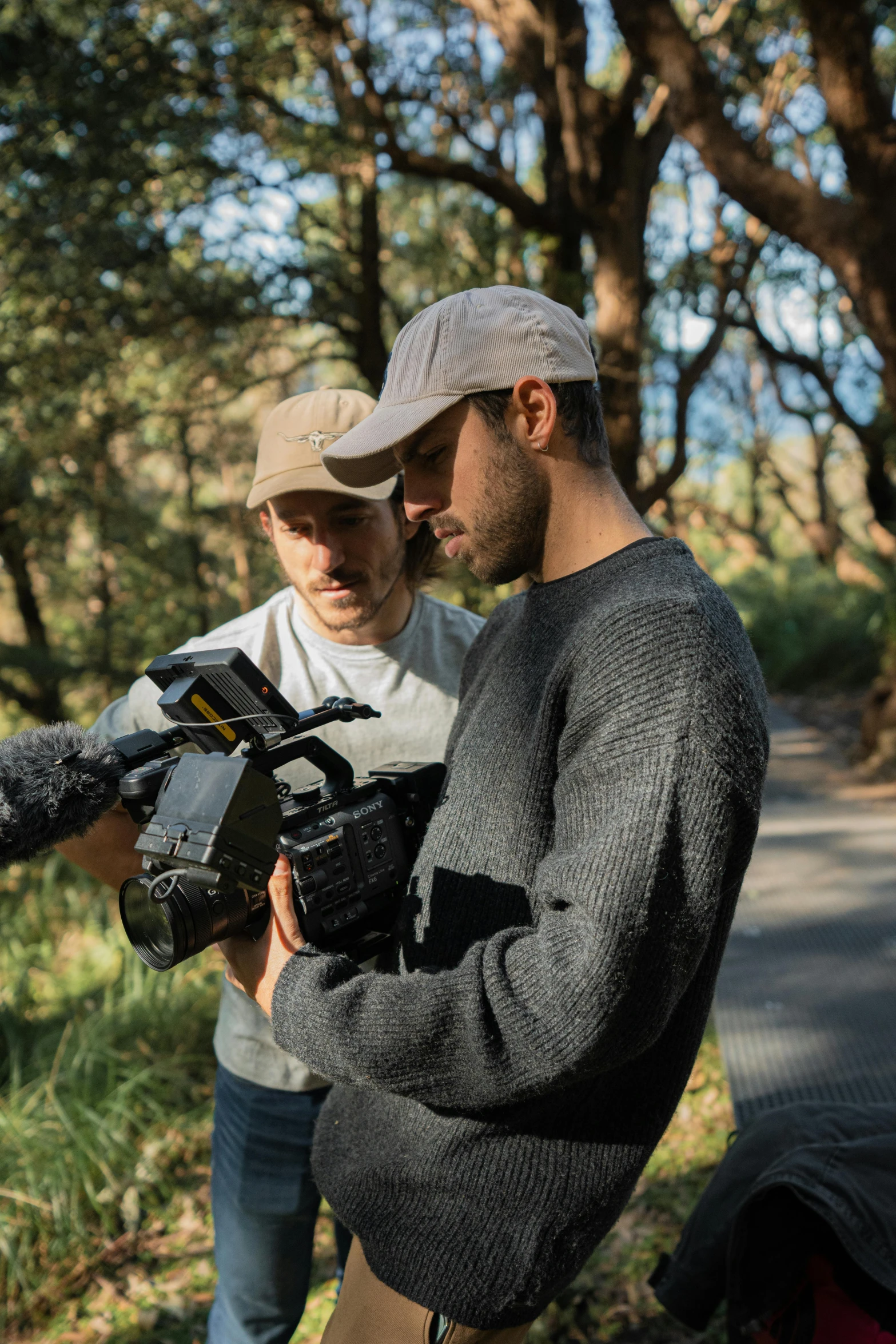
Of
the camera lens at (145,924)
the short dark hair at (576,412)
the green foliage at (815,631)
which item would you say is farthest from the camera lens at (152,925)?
the green foliage at (815,631)

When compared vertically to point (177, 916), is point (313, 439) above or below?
above

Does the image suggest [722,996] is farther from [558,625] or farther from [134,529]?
[134,529]

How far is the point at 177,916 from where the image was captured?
1.30m

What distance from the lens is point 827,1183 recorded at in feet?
7.16

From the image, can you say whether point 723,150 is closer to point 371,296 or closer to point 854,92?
point 854,92

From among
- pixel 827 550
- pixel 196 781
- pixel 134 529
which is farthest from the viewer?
pixel 827 550

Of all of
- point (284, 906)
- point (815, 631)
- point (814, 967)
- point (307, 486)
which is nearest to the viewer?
point (284, 906)

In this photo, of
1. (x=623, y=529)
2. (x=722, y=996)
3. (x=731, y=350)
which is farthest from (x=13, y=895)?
(x=731, y=350)

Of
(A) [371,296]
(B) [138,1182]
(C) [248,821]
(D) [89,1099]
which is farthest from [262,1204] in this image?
(A) [371,296]

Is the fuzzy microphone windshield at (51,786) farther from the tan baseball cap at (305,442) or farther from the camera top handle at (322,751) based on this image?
the tan baseball cap at (305,442)

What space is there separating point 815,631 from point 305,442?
46.8 ft

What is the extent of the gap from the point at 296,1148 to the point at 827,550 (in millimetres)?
19910

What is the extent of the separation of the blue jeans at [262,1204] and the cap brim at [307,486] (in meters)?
1.26

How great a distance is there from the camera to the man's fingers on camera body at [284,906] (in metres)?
1.41
